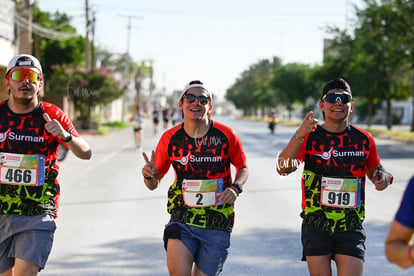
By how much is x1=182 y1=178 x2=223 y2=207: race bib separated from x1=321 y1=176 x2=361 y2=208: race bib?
734 millimetres

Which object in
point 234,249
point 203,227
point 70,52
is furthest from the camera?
point 70,52

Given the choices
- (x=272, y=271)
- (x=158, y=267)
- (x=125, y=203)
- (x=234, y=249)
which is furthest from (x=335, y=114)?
(x=125, y=203)

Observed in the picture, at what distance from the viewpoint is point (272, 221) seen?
389 inches

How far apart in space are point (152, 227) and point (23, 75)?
5055mm

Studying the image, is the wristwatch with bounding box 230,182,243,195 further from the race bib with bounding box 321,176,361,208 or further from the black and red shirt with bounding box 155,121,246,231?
the race bib with bounding box 321,176,361,208

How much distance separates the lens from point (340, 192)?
15.3 feet

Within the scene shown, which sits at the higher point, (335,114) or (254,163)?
(335,114)

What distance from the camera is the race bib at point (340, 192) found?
4668 millimetres

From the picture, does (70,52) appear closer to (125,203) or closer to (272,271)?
(125,203)

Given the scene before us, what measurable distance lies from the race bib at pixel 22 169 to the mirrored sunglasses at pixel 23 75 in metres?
0.52

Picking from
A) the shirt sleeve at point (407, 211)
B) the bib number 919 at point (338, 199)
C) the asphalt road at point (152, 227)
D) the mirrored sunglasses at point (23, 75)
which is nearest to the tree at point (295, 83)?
the asphalt road at point (152, 227)

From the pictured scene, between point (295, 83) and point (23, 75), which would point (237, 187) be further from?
point (295, 83)

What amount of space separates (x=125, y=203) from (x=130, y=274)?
4871mm

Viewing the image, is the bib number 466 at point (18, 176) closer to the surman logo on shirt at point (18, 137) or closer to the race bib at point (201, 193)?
the surman logo on shirt at point (18, 137)
